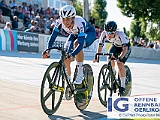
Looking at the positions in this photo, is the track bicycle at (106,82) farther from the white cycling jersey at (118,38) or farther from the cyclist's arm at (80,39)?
the cyclist's arm at (80,39)

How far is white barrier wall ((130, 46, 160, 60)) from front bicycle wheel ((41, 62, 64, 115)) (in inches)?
939

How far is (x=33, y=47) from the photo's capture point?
20.6 metres

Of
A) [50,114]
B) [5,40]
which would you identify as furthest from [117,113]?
[5,40]

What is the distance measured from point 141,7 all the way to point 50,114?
3535 centimetres

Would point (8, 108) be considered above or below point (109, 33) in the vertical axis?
below

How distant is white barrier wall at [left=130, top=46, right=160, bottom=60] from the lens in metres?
29.9

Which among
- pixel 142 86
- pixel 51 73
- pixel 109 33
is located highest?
pixel 109 33

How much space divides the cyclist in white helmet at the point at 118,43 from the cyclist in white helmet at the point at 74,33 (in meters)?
0.42

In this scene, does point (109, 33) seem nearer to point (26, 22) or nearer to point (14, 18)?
point (14, 18)

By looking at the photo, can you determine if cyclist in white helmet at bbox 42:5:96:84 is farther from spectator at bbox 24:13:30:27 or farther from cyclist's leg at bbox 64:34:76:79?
spectator at bbox 24:13:30:27

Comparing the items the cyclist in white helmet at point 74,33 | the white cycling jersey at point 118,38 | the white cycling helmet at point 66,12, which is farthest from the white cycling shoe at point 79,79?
the white cycling helmet at point 66,12

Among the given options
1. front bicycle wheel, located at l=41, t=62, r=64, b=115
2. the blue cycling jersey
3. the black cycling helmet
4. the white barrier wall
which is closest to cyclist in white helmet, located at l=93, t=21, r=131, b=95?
the black cycling helmet

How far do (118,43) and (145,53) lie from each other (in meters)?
23.4

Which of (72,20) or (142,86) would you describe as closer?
(72,20)
